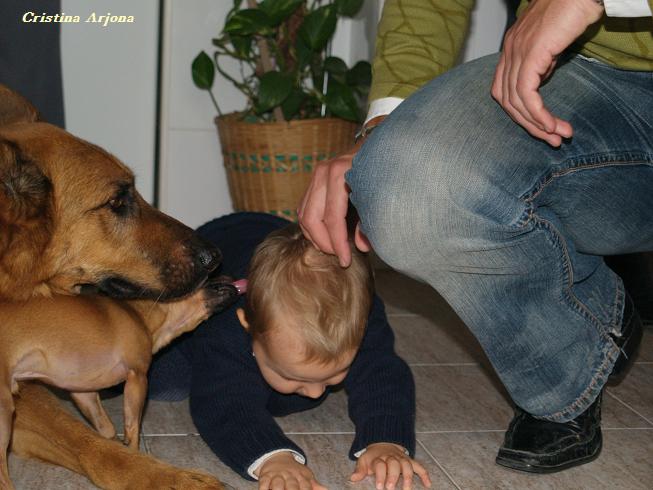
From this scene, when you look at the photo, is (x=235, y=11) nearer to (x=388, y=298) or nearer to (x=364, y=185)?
(x=388, y=298)

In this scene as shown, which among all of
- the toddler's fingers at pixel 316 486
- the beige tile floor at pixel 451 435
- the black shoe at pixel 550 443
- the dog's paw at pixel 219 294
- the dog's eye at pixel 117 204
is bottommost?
the beige tile floor at pixel 451 435

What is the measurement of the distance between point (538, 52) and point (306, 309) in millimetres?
617

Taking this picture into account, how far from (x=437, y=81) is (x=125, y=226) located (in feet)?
2.07

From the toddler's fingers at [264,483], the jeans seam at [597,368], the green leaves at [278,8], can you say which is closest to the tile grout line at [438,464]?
the jeans seam at [597,368]

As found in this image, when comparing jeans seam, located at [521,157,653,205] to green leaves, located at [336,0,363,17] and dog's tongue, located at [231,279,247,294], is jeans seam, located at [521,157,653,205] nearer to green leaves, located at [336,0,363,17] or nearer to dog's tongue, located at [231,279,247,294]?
dog's tongue, located at [231,279,247,294]

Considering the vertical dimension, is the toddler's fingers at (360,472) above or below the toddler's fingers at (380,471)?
below

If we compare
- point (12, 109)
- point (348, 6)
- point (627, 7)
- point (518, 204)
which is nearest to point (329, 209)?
point (518, 204)

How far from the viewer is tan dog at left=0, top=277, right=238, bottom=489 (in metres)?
1.35

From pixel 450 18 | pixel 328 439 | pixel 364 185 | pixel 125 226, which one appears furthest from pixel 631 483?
pixel 125 226

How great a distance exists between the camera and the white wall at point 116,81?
11.4 ft

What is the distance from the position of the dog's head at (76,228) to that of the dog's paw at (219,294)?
56 millimetres

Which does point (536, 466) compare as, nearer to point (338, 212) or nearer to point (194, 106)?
point (338, 212)

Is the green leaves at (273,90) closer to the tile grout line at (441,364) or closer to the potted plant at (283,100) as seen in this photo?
the potted plant at (283,100)

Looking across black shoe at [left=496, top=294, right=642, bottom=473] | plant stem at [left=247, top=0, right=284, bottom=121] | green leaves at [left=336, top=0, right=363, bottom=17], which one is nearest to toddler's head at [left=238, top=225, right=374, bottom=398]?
black shoe at [left=496, top=294, right=642, bottom=473]
